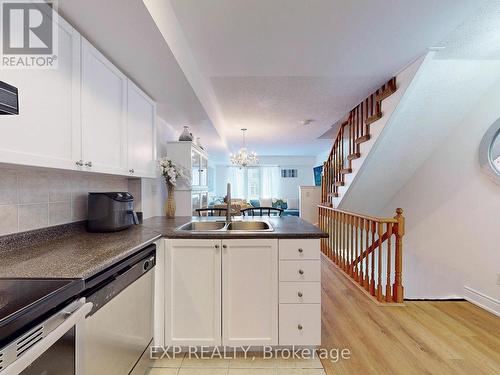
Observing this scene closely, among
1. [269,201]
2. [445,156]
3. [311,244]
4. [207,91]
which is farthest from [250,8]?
[269,201]

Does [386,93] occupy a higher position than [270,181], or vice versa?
[386,93]

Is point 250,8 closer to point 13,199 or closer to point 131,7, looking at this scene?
point 131,7

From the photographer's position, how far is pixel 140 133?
2131mm

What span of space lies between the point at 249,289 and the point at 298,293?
1.13 ft

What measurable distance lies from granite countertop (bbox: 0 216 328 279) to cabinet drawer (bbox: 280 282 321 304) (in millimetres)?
344

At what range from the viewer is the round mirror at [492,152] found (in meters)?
2.59

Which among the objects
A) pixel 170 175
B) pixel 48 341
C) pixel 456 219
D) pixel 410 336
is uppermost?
pixel 170 175

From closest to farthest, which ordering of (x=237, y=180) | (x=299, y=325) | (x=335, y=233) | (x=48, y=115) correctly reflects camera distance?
(x=48, y=115)
(x=299, y=325)
(x=335, y=233)
(x=237, y=180)

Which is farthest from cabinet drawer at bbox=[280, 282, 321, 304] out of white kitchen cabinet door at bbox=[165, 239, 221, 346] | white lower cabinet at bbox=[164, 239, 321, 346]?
white kitchen cabinet door at bbox=[165, 239, 221, 346]

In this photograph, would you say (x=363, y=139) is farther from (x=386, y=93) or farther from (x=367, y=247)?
(x=367, y=247)

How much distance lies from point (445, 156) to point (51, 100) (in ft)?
12.9

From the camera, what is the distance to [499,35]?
1991 mm

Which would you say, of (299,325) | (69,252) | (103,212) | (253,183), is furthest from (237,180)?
(69,252)

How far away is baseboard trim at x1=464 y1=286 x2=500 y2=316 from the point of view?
8.12 feet
